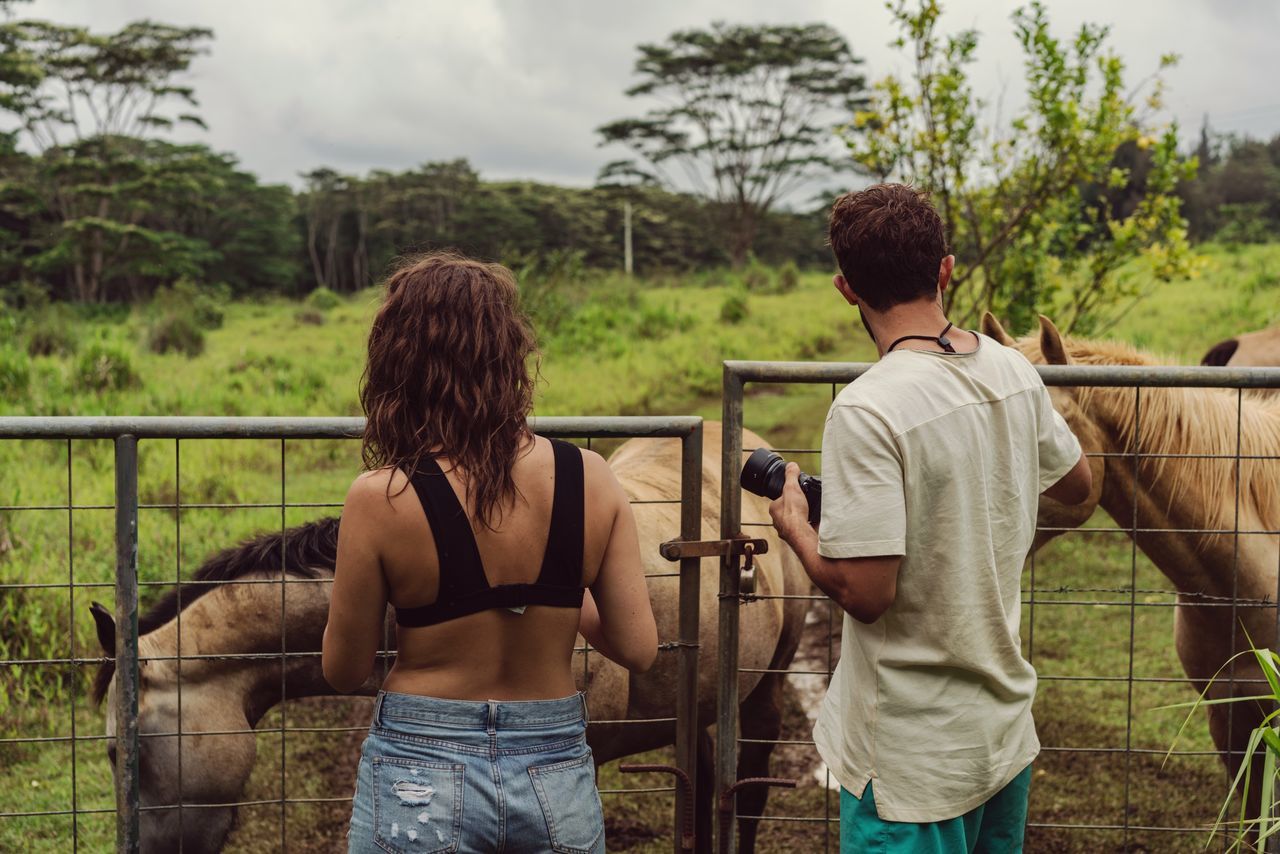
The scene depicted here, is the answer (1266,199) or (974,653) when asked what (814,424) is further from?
(1266,199)

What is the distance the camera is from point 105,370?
1153cm

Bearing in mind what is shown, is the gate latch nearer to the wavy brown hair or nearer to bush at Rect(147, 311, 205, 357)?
the wavy brown hair

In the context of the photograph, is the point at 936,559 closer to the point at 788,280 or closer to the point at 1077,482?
the point at 1077,482

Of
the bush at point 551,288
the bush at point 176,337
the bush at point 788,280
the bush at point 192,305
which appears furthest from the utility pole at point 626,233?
the bush at point 176,337

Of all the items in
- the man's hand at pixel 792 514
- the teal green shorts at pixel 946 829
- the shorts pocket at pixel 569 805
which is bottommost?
the teal green shorts at pixel 946 829

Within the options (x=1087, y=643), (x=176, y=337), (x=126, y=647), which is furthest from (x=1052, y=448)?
(x=176, y=337)

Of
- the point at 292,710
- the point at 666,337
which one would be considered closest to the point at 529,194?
the point at 666,337

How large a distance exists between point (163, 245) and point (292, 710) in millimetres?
27993

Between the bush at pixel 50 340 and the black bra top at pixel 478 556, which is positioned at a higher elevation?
the bush at pixel 50 340

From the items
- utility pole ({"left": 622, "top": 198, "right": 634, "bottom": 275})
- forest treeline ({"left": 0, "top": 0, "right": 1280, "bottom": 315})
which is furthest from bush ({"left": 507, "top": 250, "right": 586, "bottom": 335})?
utility pole ({"left": 622, "top": 198, "right": 634, "bottom": 275})

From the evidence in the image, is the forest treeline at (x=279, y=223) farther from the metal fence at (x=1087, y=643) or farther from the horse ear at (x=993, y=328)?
the horse ear at (x=993, y=328)

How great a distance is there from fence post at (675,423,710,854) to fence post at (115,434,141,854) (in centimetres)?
132

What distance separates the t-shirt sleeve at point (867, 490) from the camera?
1.76 meters

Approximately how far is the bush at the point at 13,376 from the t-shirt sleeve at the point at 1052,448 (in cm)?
1090
